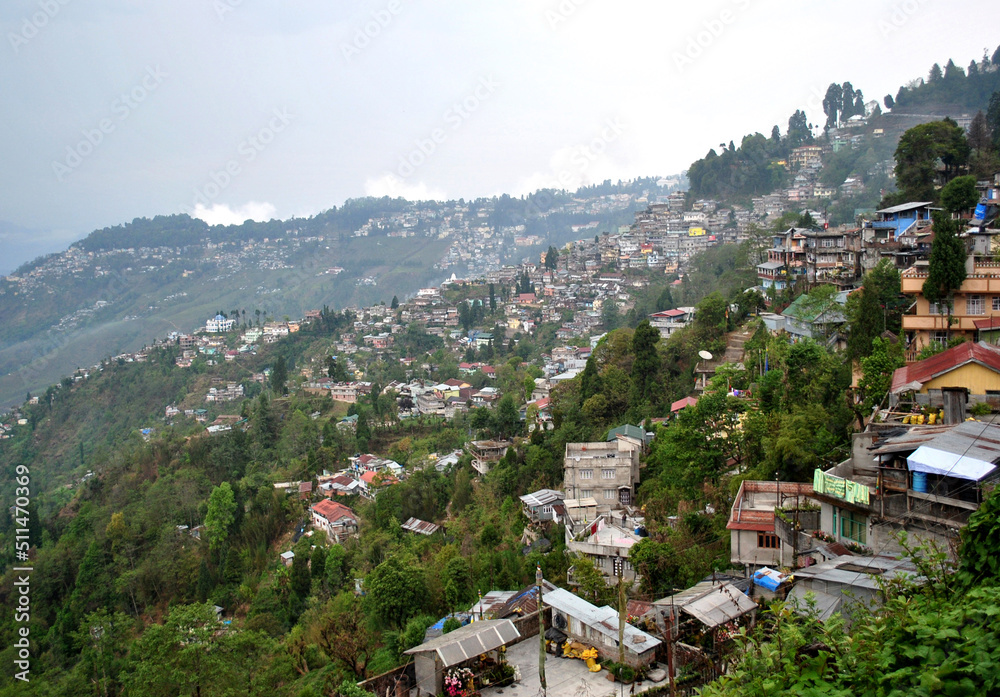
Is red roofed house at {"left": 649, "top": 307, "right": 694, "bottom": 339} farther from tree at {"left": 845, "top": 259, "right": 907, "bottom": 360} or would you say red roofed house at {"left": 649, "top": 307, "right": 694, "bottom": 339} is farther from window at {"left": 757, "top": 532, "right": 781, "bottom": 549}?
window at {"left": 757, "top": 532, "right": 781, "bottom": 549}

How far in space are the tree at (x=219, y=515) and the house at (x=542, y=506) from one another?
510 inches

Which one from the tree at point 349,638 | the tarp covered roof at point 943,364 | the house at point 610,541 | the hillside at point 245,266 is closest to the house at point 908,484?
the tarp covered roof at point 943,364

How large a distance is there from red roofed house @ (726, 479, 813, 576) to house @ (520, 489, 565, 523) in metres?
7.61

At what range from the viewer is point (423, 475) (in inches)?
939

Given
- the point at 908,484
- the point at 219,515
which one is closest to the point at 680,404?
the point at 908,484

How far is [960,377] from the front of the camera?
10.0 m

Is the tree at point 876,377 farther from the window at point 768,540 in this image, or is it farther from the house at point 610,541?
the house at point 610,541

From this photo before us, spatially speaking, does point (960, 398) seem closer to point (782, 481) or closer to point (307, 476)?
point (782, 481)

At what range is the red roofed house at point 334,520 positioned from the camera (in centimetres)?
2328

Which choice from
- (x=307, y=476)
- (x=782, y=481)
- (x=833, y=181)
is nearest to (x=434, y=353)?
(x=307, y=476)

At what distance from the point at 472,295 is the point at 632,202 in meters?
70.8

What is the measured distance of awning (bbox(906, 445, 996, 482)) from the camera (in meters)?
6.52

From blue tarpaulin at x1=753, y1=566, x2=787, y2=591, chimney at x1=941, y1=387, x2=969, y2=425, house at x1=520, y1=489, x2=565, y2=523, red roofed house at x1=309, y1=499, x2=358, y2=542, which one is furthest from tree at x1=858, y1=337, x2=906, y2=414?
red roofed house at x1=309, y1=499, x2=358, y2=542

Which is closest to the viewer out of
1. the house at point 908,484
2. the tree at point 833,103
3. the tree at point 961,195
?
the house at point 908,484
